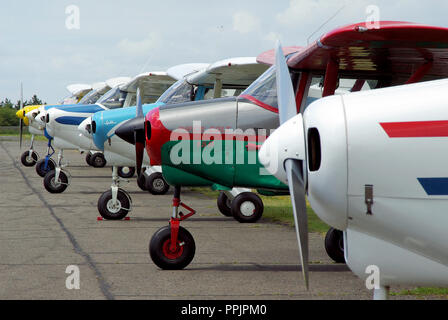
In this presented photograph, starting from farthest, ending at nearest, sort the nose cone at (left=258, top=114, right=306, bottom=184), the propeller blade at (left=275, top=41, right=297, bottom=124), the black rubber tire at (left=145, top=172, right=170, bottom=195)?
1. the black rubber tire at (left=145, top=172, right=170, bottom=195)
2. the propeller blade at (left=275, top=41, right=297, bottom=124)
3. the nose cone at (left=258, top=114, right=306, bottom=184)

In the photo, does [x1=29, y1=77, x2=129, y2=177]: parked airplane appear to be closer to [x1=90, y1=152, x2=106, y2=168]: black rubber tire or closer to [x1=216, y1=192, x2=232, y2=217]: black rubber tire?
[x1=90, y1=152, x2=106, y2=168]: black rubber tire

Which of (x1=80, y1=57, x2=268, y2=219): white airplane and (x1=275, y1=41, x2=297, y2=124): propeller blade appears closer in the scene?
(x1=275, y1=41, x2=297, y2=124): propeller blade

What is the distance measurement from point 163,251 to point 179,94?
6388 mm

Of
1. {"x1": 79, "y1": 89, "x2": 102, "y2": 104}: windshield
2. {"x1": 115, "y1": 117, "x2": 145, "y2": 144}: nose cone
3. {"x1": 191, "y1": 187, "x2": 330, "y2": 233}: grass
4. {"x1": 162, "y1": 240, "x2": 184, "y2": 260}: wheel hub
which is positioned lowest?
{"x1": 191, "y1": 187, "x2": 330, "y2": 233}: grass

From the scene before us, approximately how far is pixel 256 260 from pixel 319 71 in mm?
2357

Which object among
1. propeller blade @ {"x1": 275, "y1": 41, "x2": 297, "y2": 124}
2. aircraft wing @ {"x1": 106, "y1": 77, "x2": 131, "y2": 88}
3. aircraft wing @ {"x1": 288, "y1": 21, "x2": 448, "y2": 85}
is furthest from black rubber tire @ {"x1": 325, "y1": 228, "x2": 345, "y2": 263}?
aircraft wing @ {"x1": 106, "y1": 77, "x2": 131, "y2": 88}

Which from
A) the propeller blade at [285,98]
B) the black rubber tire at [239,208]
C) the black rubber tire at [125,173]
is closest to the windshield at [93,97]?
the black rubber tire at [125,173]

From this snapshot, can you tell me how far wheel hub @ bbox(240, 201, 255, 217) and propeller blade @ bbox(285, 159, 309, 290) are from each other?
5.83 m

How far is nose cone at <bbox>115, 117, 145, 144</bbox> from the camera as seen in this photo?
23.5 feet

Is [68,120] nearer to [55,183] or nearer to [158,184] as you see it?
[55,183]

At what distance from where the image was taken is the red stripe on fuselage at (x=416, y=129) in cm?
374

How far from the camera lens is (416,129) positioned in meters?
3.77

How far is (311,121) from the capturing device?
407 cm

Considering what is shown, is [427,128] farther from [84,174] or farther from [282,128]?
[84,174]
